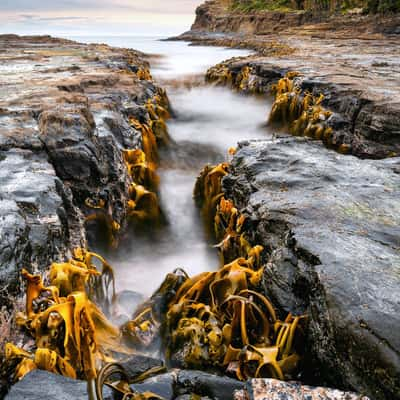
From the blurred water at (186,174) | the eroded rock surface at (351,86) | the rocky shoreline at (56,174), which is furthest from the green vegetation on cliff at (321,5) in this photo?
Result: the rocky shoreline at (56,174)

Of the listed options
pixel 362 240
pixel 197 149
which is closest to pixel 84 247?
pixel 362 240

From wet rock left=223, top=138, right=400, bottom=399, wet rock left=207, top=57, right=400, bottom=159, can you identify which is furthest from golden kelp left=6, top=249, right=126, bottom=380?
wet rock left=207, top=57, right=400, bottom=159

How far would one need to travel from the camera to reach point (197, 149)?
8336 mm

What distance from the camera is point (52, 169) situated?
3863 mm

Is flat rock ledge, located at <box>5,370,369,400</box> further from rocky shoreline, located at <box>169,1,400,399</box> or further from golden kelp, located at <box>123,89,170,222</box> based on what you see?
golden kelp, located at <box>123,89,170,222</box>

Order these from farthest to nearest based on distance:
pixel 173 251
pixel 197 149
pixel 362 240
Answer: pixel 197 149, pixel 173 251, pixel 362 240

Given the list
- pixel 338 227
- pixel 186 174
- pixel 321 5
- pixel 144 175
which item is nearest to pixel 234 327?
pixel 338 227

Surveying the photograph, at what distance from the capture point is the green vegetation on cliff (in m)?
27.8

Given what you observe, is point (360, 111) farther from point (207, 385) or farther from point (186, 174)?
point (207, 385)

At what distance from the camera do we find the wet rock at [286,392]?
1746 mm

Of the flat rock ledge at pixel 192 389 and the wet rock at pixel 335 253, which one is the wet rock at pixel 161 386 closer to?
the flat rock ledge at pixel 192 389

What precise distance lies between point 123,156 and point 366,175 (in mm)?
3483

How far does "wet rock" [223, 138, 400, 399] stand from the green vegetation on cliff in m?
29.8

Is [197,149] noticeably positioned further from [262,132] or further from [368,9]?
[368,9]
